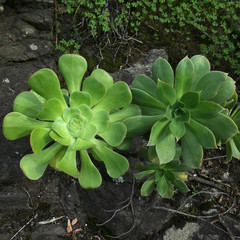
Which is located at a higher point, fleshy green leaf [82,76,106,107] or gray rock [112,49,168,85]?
fleshy green leaf [82,76,106,107]

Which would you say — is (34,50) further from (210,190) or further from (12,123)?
(210,190)

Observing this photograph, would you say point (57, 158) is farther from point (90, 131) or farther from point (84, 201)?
point (84, 201)

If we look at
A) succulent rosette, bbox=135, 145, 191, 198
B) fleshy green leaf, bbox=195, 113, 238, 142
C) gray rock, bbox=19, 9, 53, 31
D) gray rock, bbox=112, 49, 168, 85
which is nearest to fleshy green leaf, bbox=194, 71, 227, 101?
fleshy green leaf, bbox=195, 113, 238, 142

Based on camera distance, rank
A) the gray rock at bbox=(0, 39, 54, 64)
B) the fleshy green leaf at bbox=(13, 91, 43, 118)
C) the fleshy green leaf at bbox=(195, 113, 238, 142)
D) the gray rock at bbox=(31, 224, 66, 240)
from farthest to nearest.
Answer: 1. the gray rock at bbox=(0, 39, 54, 64)
2. the gray rock at bbox=(31, 224, 66, 240)
3. the fleshy green leaf at bbox=(13, 91, 43, 118)
4. the fleshy green leaf at bbox=(195, 113, 238, 142)

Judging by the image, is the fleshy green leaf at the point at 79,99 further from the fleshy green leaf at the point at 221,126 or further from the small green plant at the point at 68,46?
the small green plant at the point at 68,46

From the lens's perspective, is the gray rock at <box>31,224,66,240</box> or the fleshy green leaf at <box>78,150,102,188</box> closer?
the fleshy green leaf at <box>78,150,102,188</box>

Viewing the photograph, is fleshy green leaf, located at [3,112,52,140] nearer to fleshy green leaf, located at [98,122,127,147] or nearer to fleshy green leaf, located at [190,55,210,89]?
fleshy green leaf, located at [98,122,127,147]

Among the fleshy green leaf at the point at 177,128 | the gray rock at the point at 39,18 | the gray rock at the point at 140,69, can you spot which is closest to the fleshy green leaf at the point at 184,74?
the fleshy green leaf at the point at 177,128
